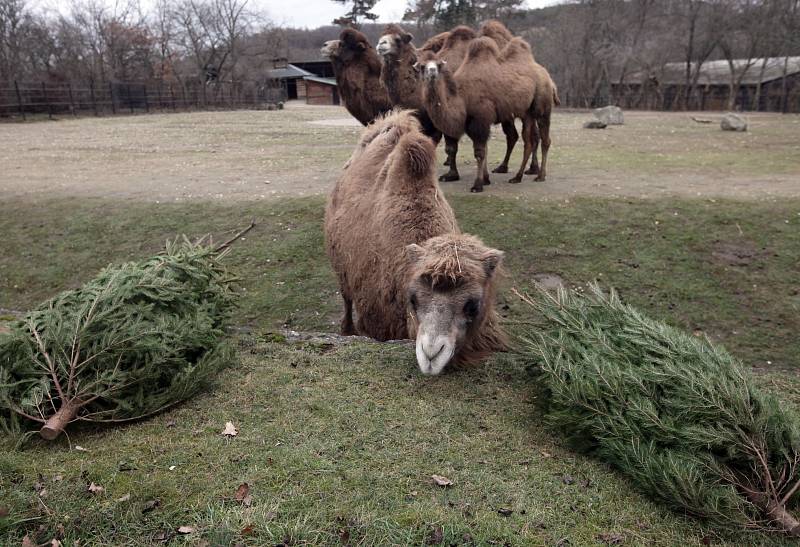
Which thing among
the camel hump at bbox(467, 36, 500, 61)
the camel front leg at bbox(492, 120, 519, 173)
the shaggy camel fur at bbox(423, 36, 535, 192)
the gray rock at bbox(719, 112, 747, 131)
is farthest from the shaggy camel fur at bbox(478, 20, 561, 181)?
the gray rock at bbox(719, 112, 747, 131)

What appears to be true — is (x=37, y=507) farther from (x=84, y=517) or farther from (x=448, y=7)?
(x=448, y=7)

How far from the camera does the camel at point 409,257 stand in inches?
130

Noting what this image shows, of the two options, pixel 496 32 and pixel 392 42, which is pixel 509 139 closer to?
pixel 496 32

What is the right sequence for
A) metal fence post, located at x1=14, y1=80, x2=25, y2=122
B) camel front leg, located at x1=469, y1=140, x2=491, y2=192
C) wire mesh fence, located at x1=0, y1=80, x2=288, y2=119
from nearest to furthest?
camel front leg, located at x1=469, y1=140, x2=491, y2=192 < metal fence post, located at x1=14, y1=80, x2=25, y2=122 < wire mesh fence, located at x1=0, y1=80, x2=288, y2=119

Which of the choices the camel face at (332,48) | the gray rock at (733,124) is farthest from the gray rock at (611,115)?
the camel face at (332,48)

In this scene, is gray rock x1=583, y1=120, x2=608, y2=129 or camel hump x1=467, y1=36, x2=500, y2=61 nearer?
camel hump x1=467, y1=36, x2=500, y2=61

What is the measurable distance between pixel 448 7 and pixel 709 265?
37.2 m

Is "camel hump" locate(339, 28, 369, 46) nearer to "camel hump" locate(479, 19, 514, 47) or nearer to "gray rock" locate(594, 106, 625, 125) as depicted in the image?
"camel hump" locate(479, 19, 514, 47)

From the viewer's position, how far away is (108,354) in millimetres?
3090

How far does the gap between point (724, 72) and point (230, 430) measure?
4900 cm

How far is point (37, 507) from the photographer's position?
2.27 m

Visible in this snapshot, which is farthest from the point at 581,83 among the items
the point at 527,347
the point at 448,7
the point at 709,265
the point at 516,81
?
→ the point at 527,347

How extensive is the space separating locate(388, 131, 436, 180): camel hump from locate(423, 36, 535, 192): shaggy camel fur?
4.52 meters

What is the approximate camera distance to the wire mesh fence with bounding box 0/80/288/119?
31.8 meters
